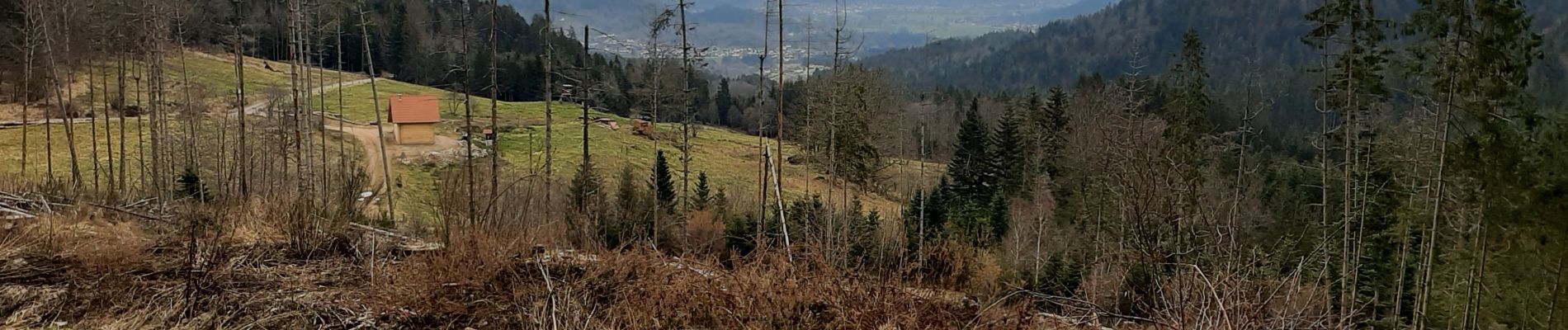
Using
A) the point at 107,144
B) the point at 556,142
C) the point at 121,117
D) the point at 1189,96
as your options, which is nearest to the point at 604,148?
the point at 556,142

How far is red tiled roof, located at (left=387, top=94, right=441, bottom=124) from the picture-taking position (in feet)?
102

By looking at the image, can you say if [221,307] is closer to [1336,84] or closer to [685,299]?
[685,299]

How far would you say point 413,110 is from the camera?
31.5 metres

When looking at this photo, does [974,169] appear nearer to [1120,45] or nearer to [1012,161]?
[1012,161]

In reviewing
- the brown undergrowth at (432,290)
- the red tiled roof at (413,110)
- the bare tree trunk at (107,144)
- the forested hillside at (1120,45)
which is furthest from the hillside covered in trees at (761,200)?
the forested hillside at (1120,45)

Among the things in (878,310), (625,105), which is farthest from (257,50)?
(878,310)

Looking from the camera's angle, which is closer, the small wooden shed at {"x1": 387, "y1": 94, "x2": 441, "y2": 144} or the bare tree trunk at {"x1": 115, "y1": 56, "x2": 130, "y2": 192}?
the bare tree trunk at {"x1": 115, "y1": 56, "x2": 130, "y2": 192}

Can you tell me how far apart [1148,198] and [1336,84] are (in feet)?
45.1

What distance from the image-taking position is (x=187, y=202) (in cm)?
554

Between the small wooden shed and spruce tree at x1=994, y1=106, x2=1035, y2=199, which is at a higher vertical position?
the small wooden shed

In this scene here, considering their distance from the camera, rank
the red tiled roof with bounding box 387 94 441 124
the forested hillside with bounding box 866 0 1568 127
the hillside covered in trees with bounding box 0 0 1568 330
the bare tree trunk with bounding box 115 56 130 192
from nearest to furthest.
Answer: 1. the hillside covered in trees with bounding box 0 0 1568 330
2. the bare tree trunk with bounding box 115 56 130 192
3. the red tiled roof with bounding box 387 94 441 124
4. the forested hillside with bounding box 866 0 1568 127

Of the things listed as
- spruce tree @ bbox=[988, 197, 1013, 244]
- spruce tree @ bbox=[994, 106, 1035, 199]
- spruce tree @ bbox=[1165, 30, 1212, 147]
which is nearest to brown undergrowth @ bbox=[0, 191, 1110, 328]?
spruce tree @ bbox=[1165, 30, 1212, 147]

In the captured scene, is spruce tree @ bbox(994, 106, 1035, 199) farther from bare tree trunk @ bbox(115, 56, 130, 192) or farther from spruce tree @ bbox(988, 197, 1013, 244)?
bare tree trunk @ bbox(115, 56, 130, 192)

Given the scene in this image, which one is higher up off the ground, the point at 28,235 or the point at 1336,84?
the point at 1336,84
